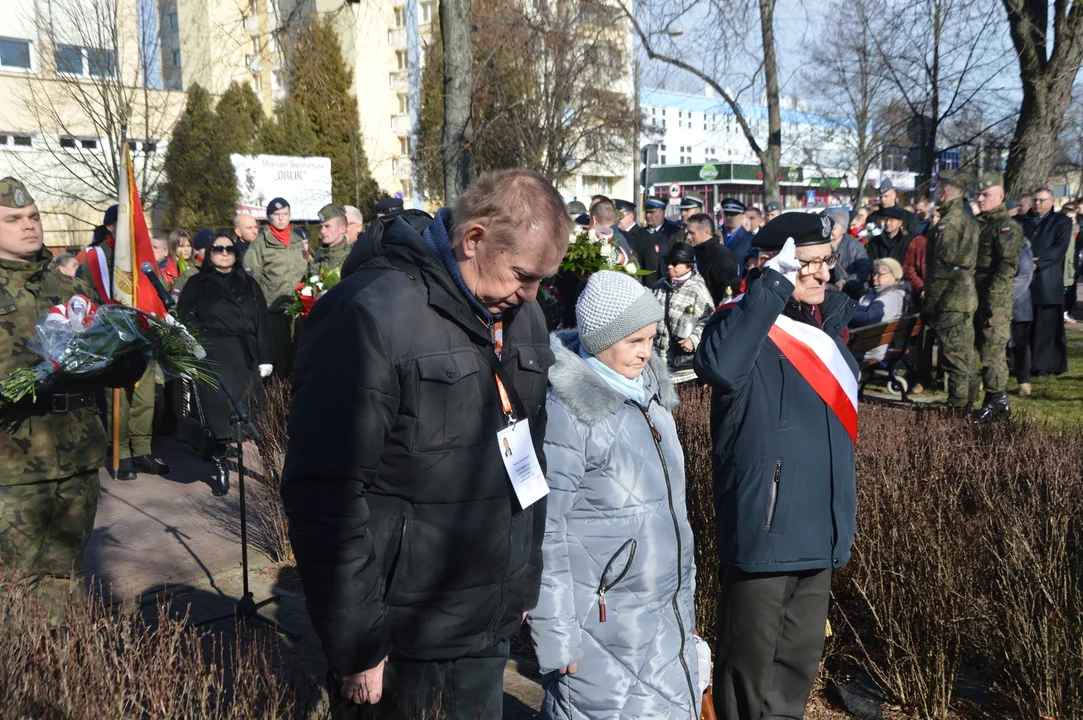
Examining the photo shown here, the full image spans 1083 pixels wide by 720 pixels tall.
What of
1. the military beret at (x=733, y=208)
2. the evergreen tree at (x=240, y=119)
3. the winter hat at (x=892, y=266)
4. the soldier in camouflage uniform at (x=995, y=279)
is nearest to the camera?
the soldier in camouflage uniform at (x=995, y=279)

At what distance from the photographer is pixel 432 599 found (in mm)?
2379

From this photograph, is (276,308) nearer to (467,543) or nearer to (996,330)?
(996,330)

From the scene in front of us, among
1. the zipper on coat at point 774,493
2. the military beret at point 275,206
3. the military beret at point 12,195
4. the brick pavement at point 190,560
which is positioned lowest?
the brick pavement at point 190,560

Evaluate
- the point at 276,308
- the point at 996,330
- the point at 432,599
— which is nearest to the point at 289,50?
the point at 276,308

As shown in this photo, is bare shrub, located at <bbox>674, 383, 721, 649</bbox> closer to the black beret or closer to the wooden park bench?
the black beret

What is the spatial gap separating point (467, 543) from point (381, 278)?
0.69m

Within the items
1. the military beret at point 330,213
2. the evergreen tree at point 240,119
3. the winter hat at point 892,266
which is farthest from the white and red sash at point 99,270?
the evergreen tree at point 240,119

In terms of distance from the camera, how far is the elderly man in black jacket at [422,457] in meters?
2.19

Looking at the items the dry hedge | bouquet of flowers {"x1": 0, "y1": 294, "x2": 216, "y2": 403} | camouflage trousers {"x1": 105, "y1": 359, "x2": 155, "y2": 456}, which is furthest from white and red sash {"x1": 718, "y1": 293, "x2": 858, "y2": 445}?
camouflage trousers {"x1": 105, "y1": 359, "x2": 155, "y2": 456}

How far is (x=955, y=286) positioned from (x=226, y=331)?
6.62 meters

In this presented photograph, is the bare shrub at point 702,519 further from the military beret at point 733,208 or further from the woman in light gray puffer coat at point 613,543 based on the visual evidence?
the military beret at point 733,208

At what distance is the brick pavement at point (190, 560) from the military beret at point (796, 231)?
219cm

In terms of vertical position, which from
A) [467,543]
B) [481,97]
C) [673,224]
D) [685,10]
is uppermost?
[685,10]

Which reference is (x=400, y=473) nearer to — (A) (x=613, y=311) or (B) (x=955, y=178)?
(A) (x=613, y=311)
